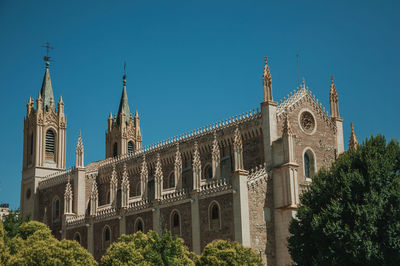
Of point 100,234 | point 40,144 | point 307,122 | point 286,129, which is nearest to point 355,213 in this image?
point 286,129

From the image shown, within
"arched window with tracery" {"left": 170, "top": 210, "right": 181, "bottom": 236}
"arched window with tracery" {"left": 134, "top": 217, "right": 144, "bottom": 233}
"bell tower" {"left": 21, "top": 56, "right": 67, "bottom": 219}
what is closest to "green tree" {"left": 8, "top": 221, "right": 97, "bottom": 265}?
"arched window with tracery" {"left": 170, "top": 210, "right": 181, "bottom": 236}

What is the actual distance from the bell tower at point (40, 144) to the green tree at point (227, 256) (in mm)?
37285

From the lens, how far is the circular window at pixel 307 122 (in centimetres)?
5412

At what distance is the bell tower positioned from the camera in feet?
245

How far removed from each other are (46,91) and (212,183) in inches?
1355

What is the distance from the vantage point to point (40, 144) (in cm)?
7488

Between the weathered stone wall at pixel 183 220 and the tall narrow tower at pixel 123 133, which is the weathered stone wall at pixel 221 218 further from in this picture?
the tall narrow tower at pixel 123 133

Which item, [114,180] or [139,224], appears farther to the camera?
[114,180]

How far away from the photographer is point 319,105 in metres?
55.9

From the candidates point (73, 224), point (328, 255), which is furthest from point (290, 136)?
point (73, 224)

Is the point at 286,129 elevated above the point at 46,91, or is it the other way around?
the point at 46,91

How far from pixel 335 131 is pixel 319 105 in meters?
2.79

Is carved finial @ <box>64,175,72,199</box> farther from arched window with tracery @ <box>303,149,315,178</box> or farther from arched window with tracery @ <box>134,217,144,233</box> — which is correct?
arched window with tracery @ <box>303,149,315,178</box>

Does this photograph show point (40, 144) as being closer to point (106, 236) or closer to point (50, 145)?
point (50, 145)
